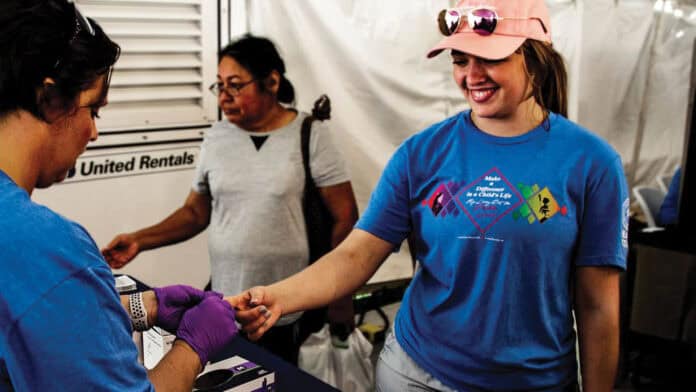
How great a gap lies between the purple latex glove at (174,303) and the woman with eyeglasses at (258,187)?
970 mm

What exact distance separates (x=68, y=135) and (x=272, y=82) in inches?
68.7

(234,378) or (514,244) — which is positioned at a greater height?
(514,244)

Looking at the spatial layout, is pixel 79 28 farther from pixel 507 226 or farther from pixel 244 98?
pixel 244 98

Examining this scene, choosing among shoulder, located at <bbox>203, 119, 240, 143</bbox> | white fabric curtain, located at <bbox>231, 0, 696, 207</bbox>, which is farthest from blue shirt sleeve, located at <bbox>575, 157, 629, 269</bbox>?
white fabric curtain, located at <bbox>231, 0, 696, 207</bbox>

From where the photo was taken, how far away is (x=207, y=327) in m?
1.45

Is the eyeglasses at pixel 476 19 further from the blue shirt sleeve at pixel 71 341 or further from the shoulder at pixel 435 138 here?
the blue shirt sleeve at pixel 71 341

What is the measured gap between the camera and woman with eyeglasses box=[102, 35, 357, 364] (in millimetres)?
2664

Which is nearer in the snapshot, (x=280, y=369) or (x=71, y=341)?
(x=71, y=341)

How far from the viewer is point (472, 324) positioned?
1.63 meters

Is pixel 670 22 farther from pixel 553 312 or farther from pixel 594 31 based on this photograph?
pixel 553 312

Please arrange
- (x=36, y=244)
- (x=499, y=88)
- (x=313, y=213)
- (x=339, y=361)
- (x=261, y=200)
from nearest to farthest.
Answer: (x=36, y=244), (x=499, y=88), (x=261, y=200), (x=313, y=213), (x=339, y=361)

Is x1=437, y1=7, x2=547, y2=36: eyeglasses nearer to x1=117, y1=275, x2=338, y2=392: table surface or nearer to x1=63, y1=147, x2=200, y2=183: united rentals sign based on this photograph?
x1=117, y1=275, x2=338, y2=392: table surface

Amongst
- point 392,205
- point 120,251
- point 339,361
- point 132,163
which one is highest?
point 392,205

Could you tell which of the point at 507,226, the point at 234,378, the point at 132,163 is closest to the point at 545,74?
the point at 507,226
